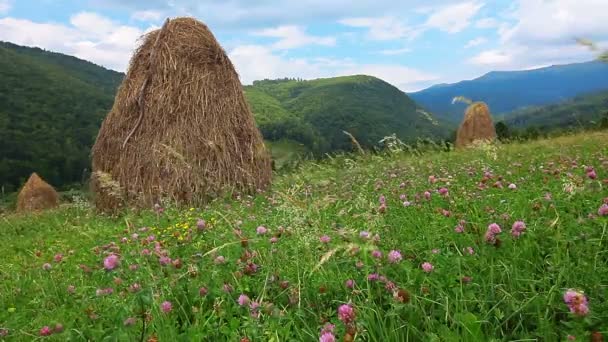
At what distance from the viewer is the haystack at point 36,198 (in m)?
19.7

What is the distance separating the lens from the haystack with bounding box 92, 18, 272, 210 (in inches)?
372

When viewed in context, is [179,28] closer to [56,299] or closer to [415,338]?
[56,299]

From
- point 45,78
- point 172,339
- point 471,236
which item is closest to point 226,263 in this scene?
point 172,339

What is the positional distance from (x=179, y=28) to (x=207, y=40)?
0.68 meters

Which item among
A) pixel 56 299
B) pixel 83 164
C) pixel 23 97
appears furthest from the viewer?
pixel 23 97

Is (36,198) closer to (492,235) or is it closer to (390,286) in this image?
(390,286)

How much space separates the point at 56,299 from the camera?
3.62 metres

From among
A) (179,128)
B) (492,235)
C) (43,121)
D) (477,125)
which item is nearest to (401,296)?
(492,235)

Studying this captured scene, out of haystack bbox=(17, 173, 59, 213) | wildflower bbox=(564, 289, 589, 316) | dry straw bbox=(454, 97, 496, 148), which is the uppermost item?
wildflower bbox=(564, 289, 589, 316)

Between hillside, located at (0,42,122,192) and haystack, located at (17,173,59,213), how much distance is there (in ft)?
165

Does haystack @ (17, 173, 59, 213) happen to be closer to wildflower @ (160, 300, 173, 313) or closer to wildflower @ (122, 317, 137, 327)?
wildflower @ (160, 300, 173, 313)

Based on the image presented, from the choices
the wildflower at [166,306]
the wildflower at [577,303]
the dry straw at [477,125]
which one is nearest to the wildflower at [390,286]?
the wildflower at [577,303]

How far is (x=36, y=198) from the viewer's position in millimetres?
19844

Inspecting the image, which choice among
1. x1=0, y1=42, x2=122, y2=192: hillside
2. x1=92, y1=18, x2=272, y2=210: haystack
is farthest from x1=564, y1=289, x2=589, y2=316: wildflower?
x1=0, y1=42, x2=122, y2=192: hillside
